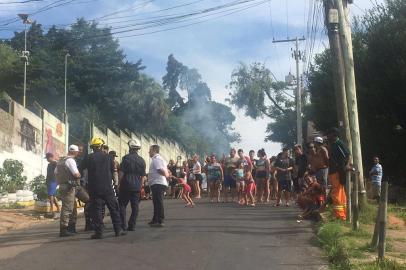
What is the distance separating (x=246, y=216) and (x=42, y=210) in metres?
5.68

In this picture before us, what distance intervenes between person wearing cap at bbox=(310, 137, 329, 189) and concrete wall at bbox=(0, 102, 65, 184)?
13477 millimetres

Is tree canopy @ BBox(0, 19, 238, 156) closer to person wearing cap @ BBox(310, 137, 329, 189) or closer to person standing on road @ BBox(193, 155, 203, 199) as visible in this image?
person standing on road @ BBox(193, 155, 203, 199)

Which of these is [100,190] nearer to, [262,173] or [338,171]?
[338,171]

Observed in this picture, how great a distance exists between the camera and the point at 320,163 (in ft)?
41.8

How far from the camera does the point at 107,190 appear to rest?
10445mm

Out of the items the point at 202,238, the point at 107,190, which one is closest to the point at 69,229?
the point at 107,190

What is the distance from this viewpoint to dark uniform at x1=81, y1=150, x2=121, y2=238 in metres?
10.3

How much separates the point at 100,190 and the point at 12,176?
12.4 meters

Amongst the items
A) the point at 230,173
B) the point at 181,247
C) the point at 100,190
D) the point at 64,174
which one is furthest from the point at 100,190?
the point at 230,173

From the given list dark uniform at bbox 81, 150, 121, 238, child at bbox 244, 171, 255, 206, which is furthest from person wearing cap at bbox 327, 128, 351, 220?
child at bbox 244, 171, 255, 206

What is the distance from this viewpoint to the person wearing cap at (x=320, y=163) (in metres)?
12.7

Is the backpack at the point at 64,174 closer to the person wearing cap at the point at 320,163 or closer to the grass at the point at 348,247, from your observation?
the grass at the point at 348,247

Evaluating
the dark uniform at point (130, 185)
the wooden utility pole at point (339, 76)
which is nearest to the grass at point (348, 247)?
the wooden utility pole at point (339, 76)

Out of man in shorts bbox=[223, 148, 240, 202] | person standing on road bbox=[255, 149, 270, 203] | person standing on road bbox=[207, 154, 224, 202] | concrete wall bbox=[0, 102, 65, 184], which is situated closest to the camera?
person standing on road bbox=[255, 149, 270, 203]
